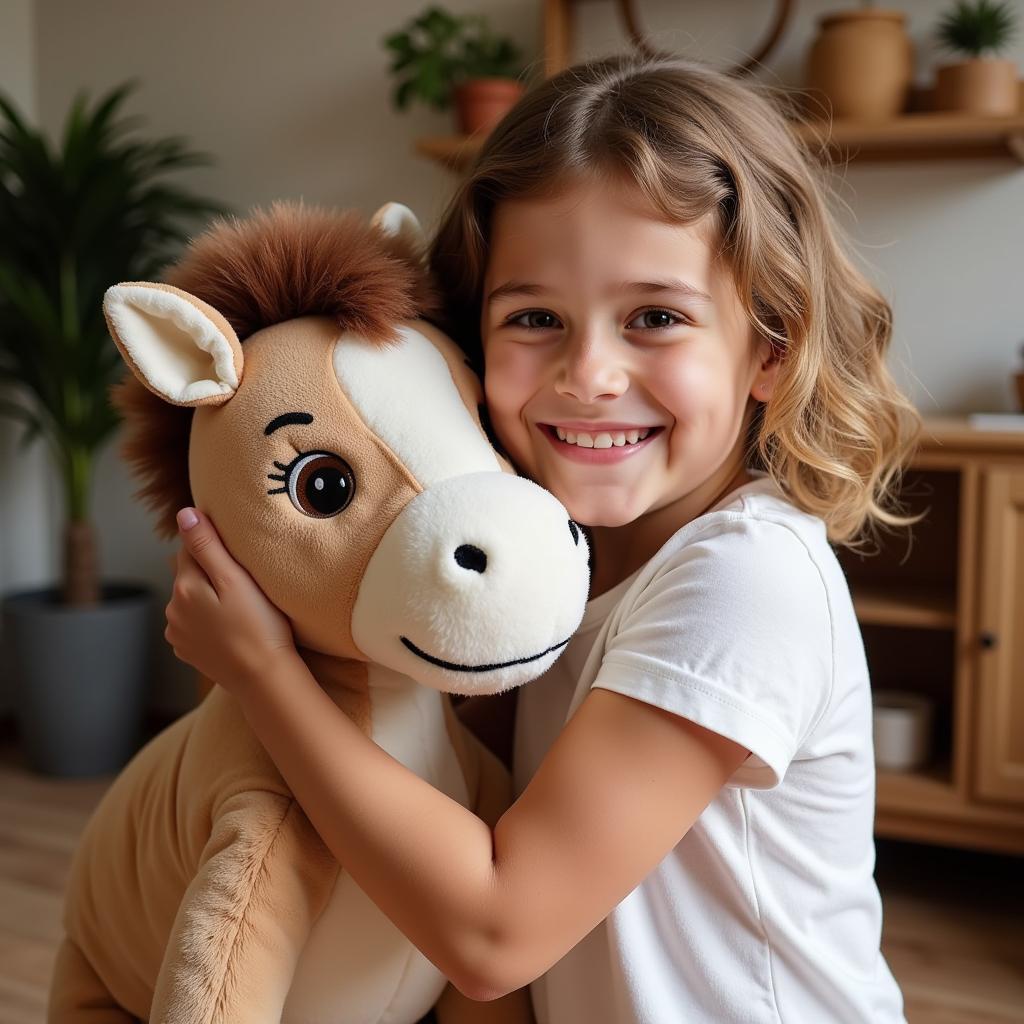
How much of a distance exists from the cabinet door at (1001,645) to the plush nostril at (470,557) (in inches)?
62.0

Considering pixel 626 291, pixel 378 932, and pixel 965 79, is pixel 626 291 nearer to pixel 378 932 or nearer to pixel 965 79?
pixel 378 932

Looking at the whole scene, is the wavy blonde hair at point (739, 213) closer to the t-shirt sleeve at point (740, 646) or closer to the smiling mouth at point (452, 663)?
the t-shirt sleeve at point (740, 646)

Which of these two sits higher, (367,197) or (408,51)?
(408,51)

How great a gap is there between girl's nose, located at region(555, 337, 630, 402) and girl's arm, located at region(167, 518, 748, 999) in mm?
229

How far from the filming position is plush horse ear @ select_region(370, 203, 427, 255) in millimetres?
874

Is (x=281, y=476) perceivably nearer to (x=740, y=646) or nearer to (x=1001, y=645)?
(x=740, y=646)

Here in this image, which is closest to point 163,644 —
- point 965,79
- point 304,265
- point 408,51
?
point 408,51

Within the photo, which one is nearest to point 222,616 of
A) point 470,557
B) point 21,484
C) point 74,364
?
point 470,557

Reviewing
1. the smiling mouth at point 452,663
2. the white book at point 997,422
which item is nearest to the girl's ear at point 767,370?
the smiling mouth at point 452,663

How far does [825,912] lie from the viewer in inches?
33.4

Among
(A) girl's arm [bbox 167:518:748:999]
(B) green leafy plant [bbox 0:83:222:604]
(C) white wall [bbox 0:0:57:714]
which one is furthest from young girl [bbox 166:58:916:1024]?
(C) white wall [bbox 0:0:57:714]

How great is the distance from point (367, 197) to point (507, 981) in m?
2.51

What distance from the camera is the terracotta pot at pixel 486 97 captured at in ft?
8.11

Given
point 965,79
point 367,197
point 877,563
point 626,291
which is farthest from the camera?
point 367,197
